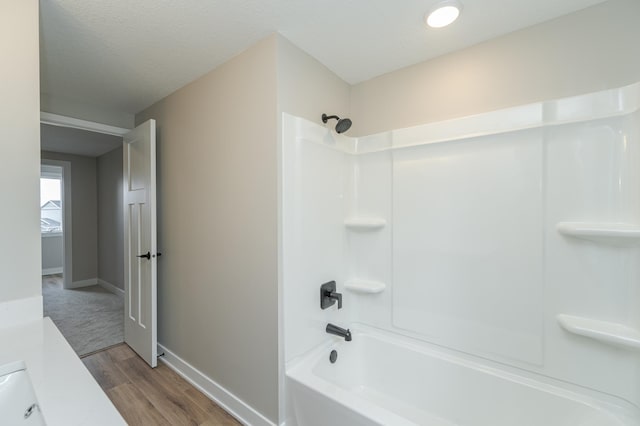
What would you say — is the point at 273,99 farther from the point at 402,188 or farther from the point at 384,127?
the point at 402,188

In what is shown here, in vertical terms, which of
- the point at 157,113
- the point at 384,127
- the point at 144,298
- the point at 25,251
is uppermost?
the point at 157,113

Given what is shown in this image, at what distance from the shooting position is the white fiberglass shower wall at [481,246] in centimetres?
130

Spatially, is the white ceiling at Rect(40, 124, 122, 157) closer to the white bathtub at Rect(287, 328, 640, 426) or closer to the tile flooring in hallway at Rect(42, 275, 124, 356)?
the tile flooring in hallway at Rect(42, 275, 124, 356)

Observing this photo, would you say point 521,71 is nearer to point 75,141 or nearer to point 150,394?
point 150,394

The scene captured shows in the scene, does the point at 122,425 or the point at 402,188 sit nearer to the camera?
the point at 122,425

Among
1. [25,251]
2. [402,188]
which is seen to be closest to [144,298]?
[25,251]

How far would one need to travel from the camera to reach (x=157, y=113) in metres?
2.59

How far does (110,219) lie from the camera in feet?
15.7

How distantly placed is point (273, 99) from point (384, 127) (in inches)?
33.6

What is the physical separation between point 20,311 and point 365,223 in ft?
6.02

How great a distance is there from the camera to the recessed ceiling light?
1.35 m

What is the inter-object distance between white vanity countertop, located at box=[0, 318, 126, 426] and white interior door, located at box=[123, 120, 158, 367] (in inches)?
49.4

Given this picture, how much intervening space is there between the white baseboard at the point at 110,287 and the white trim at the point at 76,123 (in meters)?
2.88

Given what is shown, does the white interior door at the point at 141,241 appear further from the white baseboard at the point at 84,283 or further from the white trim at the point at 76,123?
the white baseboard at the point at 84,283
